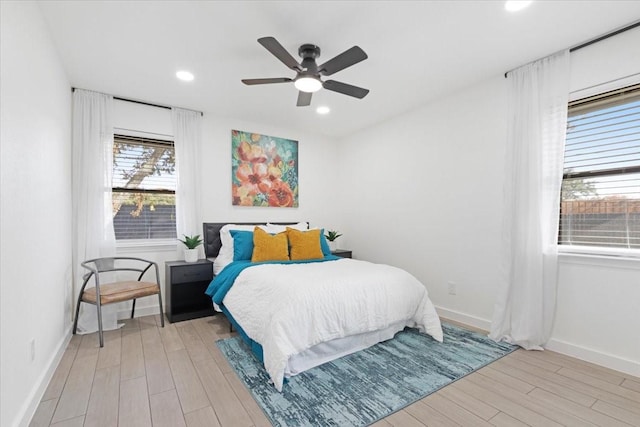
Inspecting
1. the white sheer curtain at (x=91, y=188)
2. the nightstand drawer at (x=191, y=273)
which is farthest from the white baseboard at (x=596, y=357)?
the white sheer curtain at (x=91, y=188)

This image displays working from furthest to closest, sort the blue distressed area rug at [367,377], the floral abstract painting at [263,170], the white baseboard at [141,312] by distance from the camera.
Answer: the floral abstract painting at [263,170] → the white baseboard at [141,312] → the blue distressed area rug at [367,377]

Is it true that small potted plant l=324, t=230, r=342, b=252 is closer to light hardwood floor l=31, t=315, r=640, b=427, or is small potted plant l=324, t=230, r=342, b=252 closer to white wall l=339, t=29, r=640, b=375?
white wall l=339, t=29, r=640, b=375

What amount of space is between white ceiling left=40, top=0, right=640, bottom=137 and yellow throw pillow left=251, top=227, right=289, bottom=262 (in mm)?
1662

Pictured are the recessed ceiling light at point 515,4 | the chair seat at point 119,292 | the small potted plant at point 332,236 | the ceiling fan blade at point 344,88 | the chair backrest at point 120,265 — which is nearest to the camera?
the recessed ceiling light at point 515,4

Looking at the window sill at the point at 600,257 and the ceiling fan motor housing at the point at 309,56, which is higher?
the ceiling fan motor housing at the point at 309,56

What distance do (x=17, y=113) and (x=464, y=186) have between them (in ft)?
12.3

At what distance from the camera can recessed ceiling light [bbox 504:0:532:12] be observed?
1.99 metres

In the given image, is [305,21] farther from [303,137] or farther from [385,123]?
[303,137]

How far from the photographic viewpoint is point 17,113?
1.67 metres

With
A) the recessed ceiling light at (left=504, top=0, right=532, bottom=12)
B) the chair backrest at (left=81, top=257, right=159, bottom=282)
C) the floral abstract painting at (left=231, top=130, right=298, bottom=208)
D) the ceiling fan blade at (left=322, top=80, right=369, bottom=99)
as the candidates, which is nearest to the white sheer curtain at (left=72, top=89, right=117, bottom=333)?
the chair backrest at (left=81, top=257, right=159, bottom=282)

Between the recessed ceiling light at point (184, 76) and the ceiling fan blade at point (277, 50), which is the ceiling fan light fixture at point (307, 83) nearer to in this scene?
the ceiling fan blade at point (277, 50)

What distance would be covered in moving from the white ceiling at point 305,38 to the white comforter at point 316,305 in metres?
1.96

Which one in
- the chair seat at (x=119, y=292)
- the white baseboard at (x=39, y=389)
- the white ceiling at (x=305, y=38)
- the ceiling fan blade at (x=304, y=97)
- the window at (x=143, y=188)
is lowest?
the white baseboard at (x=39, y=389)

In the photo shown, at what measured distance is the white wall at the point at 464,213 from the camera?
2.34 m
